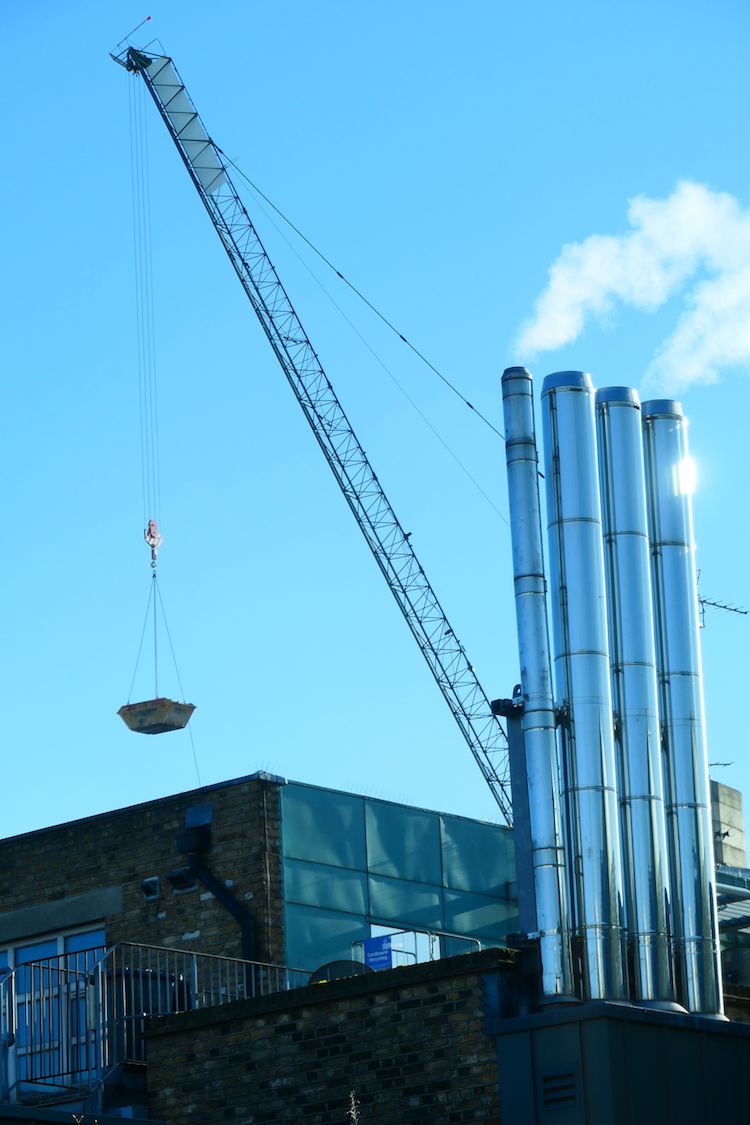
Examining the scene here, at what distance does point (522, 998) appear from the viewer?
15234 mm

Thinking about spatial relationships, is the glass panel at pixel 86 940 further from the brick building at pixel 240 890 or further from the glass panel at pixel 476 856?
the glass panel at pixel 476 856

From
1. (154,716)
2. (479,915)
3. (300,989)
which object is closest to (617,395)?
(300,989)

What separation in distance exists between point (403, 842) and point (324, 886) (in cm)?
181

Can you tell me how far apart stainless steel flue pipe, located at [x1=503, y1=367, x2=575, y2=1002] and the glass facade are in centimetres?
596

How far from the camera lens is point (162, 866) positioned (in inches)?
875

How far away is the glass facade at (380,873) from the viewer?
21.7 m

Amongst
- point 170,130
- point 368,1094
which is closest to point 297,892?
point 368,1094

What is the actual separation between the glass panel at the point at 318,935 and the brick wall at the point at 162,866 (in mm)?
315

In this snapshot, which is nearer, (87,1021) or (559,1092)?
(559,1092)

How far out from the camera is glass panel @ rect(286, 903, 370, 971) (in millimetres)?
21312

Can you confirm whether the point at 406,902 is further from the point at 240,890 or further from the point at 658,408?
the point at 658,408

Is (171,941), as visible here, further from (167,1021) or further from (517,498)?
(517,498)

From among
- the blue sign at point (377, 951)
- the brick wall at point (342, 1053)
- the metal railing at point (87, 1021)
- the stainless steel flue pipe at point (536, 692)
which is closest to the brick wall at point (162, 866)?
the metal railing at point (87, 1021)

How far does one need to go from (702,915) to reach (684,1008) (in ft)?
3.34
